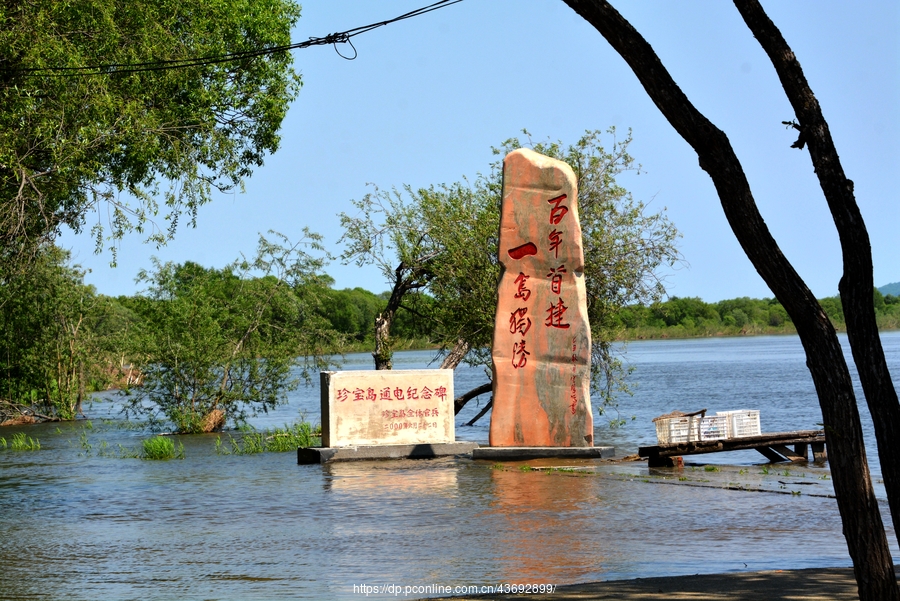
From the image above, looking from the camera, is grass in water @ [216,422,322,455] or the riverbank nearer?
the riverbank

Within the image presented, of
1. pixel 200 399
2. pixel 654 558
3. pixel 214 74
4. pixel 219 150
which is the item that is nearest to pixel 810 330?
pixel 654 558

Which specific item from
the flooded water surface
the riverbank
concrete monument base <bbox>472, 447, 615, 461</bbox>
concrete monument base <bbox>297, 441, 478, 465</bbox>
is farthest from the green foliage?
the riverbank

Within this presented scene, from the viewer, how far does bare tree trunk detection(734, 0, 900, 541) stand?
5.88m

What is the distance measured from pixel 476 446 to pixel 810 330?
13720 millimetres

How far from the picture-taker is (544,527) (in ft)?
37.7

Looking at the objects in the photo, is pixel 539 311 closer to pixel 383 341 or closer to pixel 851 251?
pixel 383 341

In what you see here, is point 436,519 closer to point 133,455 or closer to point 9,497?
point 9,497

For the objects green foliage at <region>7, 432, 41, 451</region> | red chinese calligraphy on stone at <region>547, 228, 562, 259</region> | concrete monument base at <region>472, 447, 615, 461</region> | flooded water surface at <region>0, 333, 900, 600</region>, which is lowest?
flooded water surface at <region>0, 333, 900, 600</region>

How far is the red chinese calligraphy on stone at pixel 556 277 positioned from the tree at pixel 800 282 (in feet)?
39.0

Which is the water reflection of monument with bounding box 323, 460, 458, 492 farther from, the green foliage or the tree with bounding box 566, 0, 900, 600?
the green foliage

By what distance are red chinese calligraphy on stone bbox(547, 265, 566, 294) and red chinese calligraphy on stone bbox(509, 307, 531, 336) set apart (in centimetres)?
60

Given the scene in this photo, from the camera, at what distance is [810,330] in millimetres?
5973

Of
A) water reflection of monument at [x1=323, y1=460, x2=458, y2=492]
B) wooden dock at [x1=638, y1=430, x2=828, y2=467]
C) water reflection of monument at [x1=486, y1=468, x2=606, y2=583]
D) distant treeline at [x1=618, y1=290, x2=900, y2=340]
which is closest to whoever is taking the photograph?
water reflection of monument at [x1=486, y1=468, x2=606, y2=583]

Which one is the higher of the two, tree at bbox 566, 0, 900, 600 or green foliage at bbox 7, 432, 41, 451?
tree at bbox 566, 0, 900, 600
